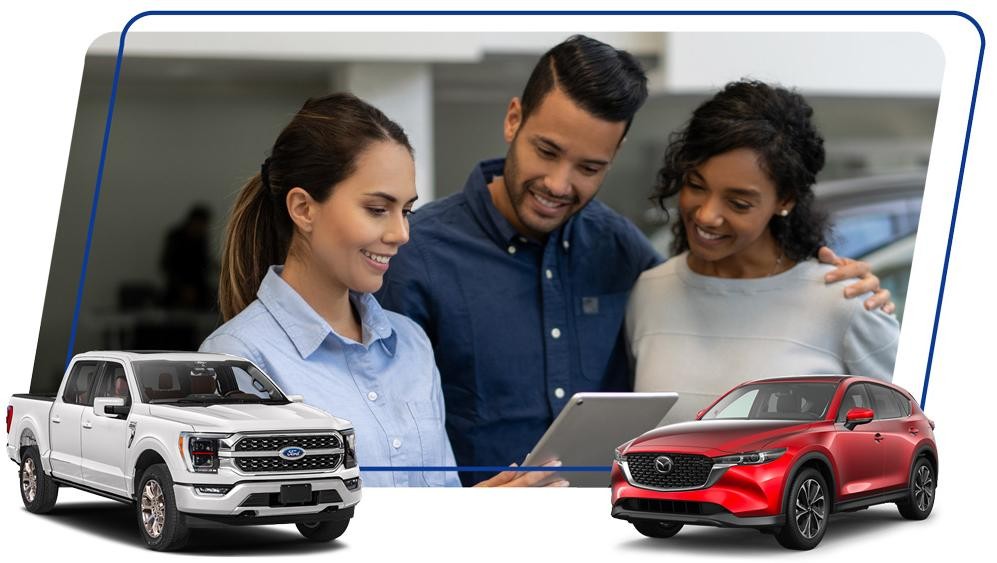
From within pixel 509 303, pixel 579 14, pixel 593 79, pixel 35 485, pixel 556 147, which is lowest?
pixel 35 485

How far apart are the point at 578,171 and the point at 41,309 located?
78.2 inches

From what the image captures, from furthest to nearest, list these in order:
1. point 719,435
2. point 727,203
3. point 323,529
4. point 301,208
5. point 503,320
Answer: point 503,320 < point 727,203 < point 301,208 < point 323,529 < point 719,435

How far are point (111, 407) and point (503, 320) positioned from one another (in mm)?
1566

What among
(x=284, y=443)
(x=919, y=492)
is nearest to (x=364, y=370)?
(x=284, y=443)

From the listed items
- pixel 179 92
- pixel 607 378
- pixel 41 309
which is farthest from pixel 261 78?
pixel 607 378

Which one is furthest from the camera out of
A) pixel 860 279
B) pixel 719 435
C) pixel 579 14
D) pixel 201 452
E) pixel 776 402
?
pixel 579 14

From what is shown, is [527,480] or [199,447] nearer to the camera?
[199,447]

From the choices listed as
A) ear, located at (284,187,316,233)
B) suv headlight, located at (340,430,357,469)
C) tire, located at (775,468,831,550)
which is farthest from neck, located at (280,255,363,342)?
tire, located at (775,468,831,550)

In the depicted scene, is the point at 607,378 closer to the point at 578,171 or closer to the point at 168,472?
the point at 578,171

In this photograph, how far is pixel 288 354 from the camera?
4.01m

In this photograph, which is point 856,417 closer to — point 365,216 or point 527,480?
point 527,480

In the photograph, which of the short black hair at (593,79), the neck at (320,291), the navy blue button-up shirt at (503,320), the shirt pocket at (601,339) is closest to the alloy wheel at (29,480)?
the neck at (320,291)

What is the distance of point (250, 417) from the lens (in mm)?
3566

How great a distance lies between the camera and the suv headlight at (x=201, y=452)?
11.4 ft
